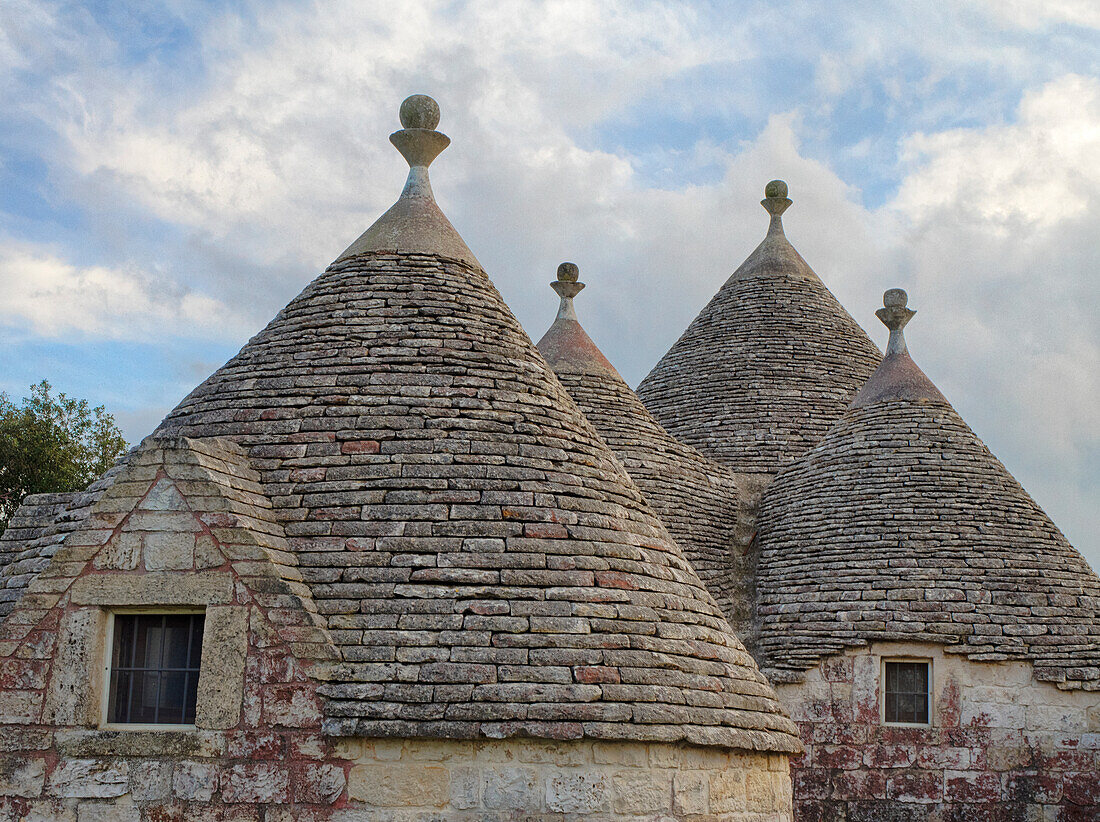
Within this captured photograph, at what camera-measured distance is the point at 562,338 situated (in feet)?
53.0

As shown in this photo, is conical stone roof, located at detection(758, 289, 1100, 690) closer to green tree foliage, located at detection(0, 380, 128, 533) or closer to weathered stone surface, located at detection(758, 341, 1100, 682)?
weathered stone surface, located at detection(758, 341, 1100, 682)

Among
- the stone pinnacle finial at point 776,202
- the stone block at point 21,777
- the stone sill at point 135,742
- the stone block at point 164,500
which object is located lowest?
the stone block at point 21,777

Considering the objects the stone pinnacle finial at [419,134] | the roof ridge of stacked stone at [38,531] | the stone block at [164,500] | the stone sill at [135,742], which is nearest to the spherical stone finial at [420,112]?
the stone pinnacle finial at [419,134]

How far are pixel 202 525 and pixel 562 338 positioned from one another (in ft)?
29.1

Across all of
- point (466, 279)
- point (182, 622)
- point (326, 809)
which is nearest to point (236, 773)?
point (326, 809)

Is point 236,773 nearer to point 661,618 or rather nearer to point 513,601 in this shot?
point 513,601

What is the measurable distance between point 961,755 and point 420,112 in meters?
7.97

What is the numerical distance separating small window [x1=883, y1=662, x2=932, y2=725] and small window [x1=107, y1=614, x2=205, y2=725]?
305 inches

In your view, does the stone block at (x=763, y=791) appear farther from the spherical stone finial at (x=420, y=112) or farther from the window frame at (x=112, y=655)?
the spherical stone finial at (x=420, y=112)

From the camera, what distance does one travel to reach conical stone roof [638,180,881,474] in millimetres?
17312

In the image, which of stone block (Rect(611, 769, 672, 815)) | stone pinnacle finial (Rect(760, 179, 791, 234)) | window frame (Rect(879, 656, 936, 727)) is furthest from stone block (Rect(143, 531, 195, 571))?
stone pinnacle finial (Rect(760, 179, 791, 234))

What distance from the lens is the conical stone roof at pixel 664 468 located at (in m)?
14.6

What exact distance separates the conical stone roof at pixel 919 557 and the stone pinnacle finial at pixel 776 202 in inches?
217

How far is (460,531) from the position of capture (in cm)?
802
